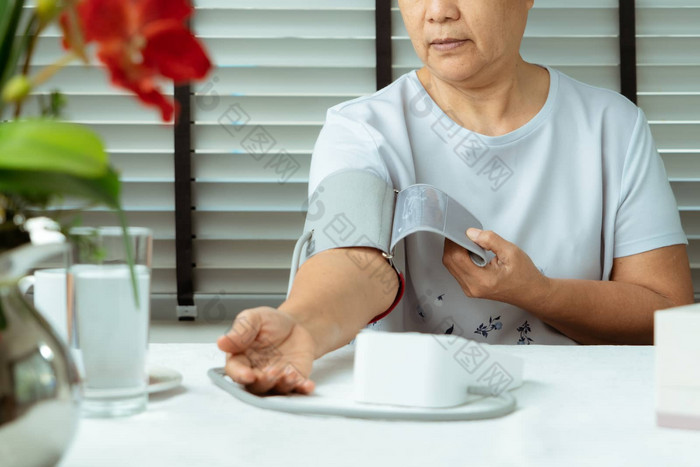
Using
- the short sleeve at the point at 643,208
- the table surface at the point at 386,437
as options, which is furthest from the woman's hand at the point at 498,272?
the table surface at the point at 386,437

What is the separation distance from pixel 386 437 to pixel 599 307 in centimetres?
76

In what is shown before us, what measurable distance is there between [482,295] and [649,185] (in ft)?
1.37

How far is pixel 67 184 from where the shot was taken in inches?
16.5

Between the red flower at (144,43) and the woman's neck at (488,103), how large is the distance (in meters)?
1.08

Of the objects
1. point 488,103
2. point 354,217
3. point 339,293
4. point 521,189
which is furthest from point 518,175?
point 339,293

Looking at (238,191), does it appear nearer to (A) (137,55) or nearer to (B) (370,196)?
(B) (370,196)

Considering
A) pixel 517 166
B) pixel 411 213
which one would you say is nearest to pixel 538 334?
pixel 517 166

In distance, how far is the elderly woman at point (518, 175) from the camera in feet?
4.32

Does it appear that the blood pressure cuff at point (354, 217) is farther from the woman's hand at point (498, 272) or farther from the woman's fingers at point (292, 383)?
the woman's fingers at point (292, 383)

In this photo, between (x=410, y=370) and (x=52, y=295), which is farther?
(x=52, y=295)

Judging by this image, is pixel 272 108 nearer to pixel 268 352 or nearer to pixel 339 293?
pixel 339 293

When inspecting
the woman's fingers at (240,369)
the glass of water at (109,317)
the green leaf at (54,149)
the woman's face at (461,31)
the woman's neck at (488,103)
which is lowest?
the woman's fingers at (240,369)

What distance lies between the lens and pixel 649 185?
1.42 metres

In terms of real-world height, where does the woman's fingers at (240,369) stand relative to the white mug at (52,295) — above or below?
below
